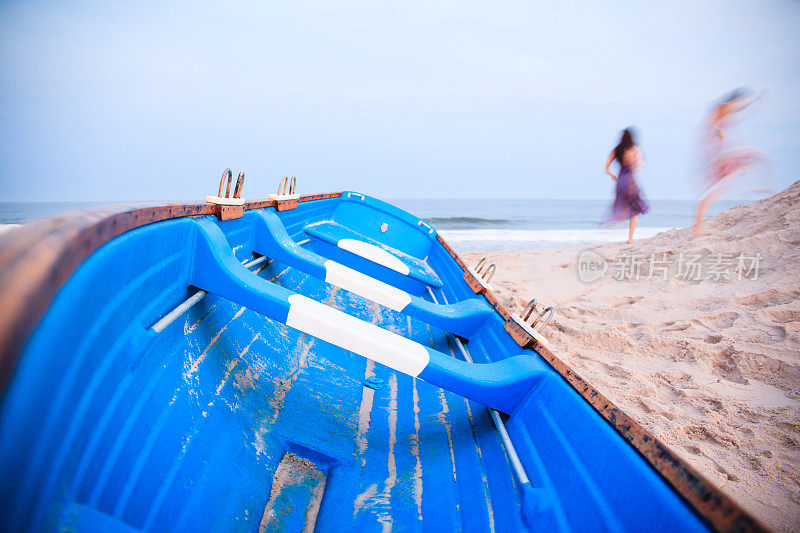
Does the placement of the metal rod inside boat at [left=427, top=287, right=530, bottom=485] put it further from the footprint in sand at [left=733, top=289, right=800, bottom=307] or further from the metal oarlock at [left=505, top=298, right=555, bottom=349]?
the footprint in sand at [left=733, top=289, right=800, bottom=307]

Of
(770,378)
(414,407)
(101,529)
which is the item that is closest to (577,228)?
(770,378)

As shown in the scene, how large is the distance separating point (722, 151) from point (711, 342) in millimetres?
4623

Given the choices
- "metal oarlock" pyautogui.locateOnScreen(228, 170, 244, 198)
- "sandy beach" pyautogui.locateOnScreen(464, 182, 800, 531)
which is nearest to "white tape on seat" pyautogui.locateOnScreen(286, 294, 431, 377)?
"metal oarlock" pyautogui.locateOnScreen(228, 170, 244, 198)

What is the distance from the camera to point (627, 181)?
7352 millimetres

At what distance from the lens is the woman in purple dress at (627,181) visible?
7.14 meters

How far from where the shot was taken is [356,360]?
2.04 m

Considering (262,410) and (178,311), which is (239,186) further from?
(262,410)

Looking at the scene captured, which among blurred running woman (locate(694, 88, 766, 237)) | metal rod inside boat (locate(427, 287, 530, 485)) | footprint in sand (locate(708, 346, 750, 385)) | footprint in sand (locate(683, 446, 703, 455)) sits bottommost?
footprint in sand (locate(683, 446, 703, 455))

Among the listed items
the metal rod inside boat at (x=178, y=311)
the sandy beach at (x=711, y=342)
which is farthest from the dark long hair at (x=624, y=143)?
the metal rod inside boat at (x=178, y=311)

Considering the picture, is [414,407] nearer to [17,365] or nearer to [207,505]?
[207,505]

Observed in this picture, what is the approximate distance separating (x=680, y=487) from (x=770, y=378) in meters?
2.16

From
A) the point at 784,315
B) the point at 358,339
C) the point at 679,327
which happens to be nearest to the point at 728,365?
the point at 679,327

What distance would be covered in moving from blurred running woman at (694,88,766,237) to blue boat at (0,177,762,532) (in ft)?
18.8

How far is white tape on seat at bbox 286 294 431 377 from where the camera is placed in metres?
1.27
